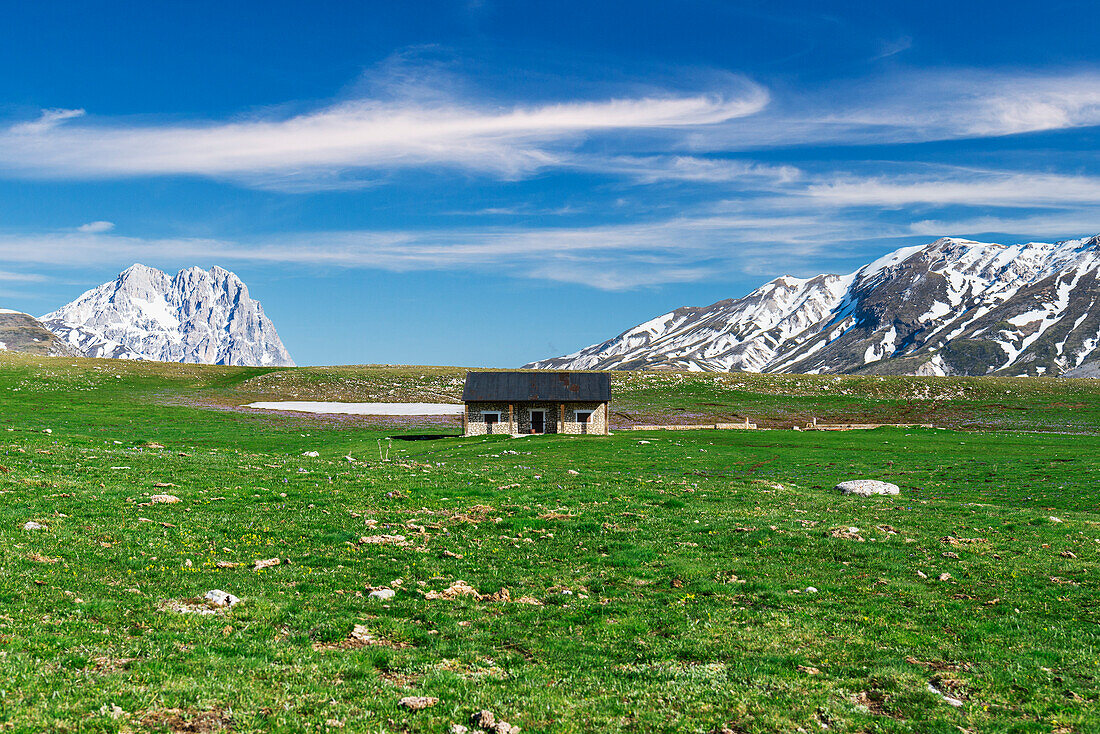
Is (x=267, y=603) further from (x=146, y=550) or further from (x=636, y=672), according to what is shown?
(x=636, y=672)

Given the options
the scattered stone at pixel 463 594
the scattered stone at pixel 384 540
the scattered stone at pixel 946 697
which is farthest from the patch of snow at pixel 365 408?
the scattered stone at pixel 946 697

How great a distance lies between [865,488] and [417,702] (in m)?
31.1

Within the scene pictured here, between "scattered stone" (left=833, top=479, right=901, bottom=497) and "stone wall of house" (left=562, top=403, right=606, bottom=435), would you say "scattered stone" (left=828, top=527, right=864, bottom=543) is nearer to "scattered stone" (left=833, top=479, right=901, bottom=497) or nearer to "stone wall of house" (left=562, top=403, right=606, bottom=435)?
"scattered stone" (left=833, top=479, right=901, bottom=497)

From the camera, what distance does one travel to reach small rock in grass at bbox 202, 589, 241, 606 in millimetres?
14297

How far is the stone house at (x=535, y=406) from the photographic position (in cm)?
8238

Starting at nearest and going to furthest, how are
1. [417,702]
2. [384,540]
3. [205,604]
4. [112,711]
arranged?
[112,711] < [417,702] < [205,604] < [384,540]

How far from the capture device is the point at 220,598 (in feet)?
47.3

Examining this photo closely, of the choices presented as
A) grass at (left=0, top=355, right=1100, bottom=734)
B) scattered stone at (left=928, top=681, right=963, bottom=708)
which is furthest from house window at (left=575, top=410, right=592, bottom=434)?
scattered stone at (left=928, top=681, right=963, bottom=708)

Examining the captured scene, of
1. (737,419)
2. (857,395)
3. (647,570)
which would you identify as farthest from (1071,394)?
(647,570)

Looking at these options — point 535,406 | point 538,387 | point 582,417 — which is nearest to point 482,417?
point 535,406

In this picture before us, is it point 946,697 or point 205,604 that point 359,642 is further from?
point 946,697

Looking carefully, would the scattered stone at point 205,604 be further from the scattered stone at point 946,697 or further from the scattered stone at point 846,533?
the scattered stone at point 846,533

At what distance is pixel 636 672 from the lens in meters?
12.0

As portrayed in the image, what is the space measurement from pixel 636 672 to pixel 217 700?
683 cm
